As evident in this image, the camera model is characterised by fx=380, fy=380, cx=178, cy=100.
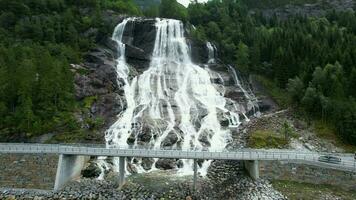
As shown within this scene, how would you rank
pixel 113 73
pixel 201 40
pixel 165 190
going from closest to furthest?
1. pixel 165 190
2. pixel 113 73
3. pixel 201 40

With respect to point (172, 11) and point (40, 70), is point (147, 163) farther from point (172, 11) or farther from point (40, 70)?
point (172, 11)

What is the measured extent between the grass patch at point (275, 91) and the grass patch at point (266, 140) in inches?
546

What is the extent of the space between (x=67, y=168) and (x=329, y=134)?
4115 centimetres

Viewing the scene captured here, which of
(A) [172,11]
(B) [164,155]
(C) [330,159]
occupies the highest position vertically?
(A) [172,11]

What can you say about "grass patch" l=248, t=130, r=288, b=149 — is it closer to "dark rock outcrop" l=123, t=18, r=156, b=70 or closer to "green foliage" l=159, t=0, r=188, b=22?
"dark rock outcrop" l=123, t=18, r=156, b=70

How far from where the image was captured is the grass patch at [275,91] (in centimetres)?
7473

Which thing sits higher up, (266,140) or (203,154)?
(203,154)

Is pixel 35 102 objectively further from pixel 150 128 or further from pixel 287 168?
pixel 287 168

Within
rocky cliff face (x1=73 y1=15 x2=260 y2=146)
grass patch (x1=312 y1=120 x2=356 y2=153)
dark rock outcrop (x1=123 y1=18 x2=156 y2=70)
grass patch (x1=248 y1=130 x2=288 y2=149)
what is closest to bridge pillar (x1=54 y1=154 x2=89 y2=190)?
rocky cliff face (x1=73 y1=15 x2=260 y2=146)

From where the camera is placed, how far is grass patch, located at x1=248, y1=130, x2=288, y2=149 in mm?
58812

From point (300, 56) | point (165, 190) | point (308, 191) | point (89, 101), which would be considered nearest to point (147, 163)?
point (165, 190)

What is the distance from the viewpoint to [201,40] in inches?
3873

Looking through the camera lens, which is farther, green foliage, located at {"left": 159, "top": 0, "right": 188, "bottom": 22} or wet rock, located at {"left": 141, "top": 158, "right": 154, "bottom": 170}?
green foliage, located at {"left": 159, "top": 0, "right": 188, "bottom": 22}

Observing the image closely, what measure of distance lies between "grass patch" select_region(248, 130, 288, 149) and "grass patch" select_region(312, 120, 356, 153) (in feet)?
22.6
